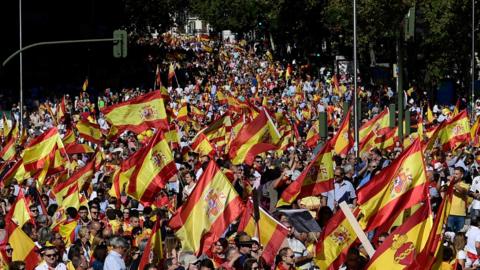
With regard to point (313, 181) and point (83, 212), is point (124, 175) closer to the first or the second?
point (83, 212)

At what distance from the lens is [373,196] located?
16.7 m

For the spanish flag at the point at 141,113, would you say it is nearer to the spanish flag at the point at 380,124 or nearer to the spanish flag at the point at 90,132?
the spanish flag at the point at 90,132

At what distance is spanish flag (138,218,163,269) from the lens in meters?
15.6

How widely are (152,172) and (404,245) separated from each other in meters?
7.22

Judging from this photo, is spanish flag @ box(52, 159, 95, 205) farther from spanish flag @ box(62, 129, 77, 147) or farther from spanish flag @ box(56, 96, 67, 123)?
spanish flag @ box(56, 96, 67, 123)

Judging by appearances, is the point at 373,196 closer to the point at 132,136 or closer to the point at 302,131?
the point at 132,136

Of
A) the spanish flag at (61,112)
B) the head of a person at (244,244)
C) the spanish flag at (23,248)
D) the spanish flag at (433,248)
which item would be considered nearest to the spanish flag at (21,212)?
the spanish flag at (23,248)

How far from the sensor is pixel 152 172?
21094 millimetres

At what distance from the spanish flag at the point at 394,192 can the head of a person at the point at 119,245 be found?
2.49 m

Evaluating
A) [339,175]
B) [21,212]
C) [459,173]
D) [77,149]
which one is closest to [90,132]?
[77,149]

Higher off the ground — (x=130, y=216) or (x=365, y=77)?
(x=130, y=216)

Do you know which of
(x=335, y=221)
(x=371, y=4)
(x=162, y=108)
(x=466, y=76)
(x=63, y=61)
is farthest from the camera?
(x=63, y=61)

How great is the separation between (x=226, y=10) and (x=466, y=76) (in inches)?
2279

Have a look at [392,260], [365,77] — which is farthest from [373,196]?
[365,77]
